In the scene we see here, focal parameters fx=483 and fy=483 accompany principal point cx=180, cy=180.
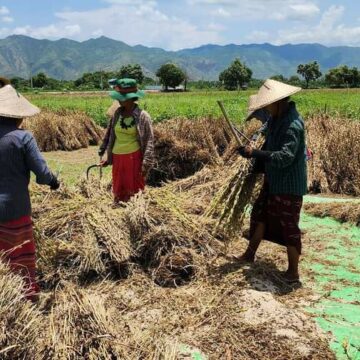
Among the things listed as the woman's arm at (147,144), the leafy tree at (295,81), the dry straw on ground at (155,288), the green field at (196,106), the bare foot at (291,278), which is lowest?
the leafy tree at (295,81)

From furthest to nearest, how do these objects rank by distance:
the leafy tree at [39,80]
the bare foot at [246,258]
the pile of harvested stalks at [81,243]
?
the leafy tree at [39,80] → the bare foot at [246,258] → the pile of harvested stalks at [81,243]

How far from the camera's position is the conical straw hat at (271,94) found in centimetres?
342

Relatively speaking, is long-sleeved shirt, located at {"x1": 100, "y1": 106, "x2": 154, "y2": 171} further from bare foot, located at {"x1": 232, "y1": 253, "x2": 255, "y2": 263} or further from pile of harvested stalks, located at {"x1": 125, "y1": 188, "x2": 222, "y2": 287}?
bare foot, located at {"x1": 232, "y1": 253, "x2": 255, "y2": 263}

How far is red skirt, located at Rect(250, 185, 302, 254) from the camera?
359 cm

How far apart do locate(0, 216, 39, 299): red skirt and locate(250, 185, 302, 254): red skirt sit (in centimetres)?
178

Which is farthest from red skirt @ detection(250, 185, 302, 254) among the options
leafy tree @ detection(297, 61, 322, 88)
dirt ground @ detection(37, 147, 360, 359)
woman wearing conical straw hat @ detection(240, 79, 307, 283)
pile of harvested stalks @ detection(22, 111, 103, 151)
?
leafy tree @ detection(297, 61, 322, 88)

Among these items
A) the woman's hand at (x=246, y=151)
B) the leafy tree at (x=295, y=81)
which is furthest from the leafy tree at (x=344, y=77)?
the woman's hand at (x=246, y=151)

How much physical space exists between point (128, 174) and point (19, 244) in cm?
159

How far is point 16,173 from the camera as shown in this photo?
288 centimetres

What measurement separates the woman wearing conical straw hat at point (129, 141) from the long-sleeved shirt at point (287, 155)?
1.15m

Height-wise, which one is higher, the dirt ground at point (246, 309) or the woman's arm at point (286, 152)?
the woman's arm at point (286, 152)

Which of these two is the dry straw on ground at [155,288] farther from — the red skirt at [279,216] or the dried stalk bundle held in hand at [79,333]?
the red skirt at [279,216]

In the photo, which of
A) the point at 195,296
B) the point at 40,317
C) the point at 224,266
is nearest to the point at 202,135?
the point at 224,266

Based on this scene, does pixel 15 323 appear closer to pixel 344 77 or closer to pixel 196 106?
pixel 196 106
